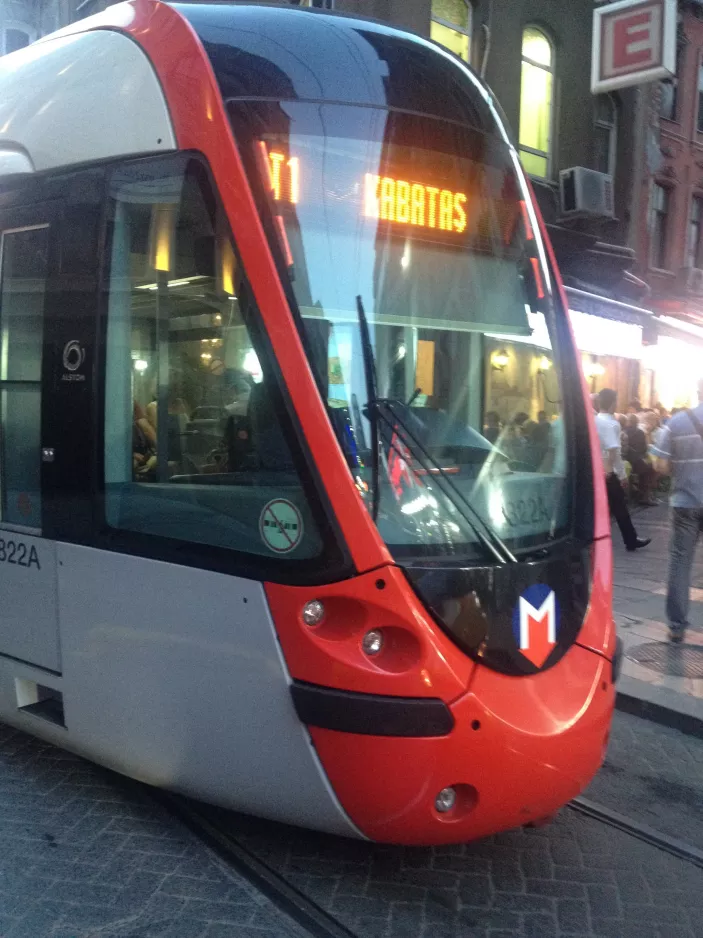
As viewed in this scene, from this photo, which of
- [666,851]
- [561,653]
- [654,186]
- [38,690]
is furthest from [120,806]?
[654,186]

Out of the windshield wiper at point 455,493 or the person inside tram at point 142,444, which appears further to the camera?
the person inside tram at point 142,444

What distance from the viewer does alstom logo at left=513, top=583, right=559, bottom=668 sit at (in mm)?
3475

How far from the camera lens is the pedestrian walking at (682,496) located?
7.05 m

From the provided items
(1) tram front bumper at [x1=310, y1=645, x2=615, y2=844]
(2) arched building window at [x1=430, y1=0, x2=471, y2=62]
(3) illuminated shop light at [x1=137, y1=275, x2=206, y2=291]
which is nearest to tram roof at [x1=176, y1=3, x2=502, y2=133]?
(3) illuminated shop light at [x1=137, y1=275, x2=206, y2=291]

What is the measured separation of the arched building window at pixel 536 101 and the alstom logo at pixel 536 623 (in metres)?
15.3

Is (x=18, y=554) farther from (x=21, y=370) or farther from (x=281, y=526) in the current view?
(x=281, y=526)

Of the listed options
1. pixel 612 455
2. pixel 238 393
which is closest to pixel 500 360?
pixel 238 393

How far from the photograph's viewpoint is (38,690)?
14.5ft

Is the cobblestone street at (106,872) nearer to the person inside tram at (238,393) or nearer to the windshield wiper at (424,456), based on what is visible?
the windshield wiper at (424,456)

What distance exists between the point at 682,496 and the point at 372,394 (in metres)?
4.22

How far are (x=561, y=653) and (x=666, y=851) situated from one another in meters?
1.08

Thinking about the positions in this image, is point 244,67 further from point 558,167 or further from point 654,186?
point 654,186

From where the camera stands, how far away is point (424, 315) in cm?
381

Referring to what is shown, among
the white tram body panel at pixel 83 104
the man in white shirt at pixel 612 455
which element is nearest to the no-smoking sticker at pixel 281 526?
the white tram body panel at pixel 83 104
